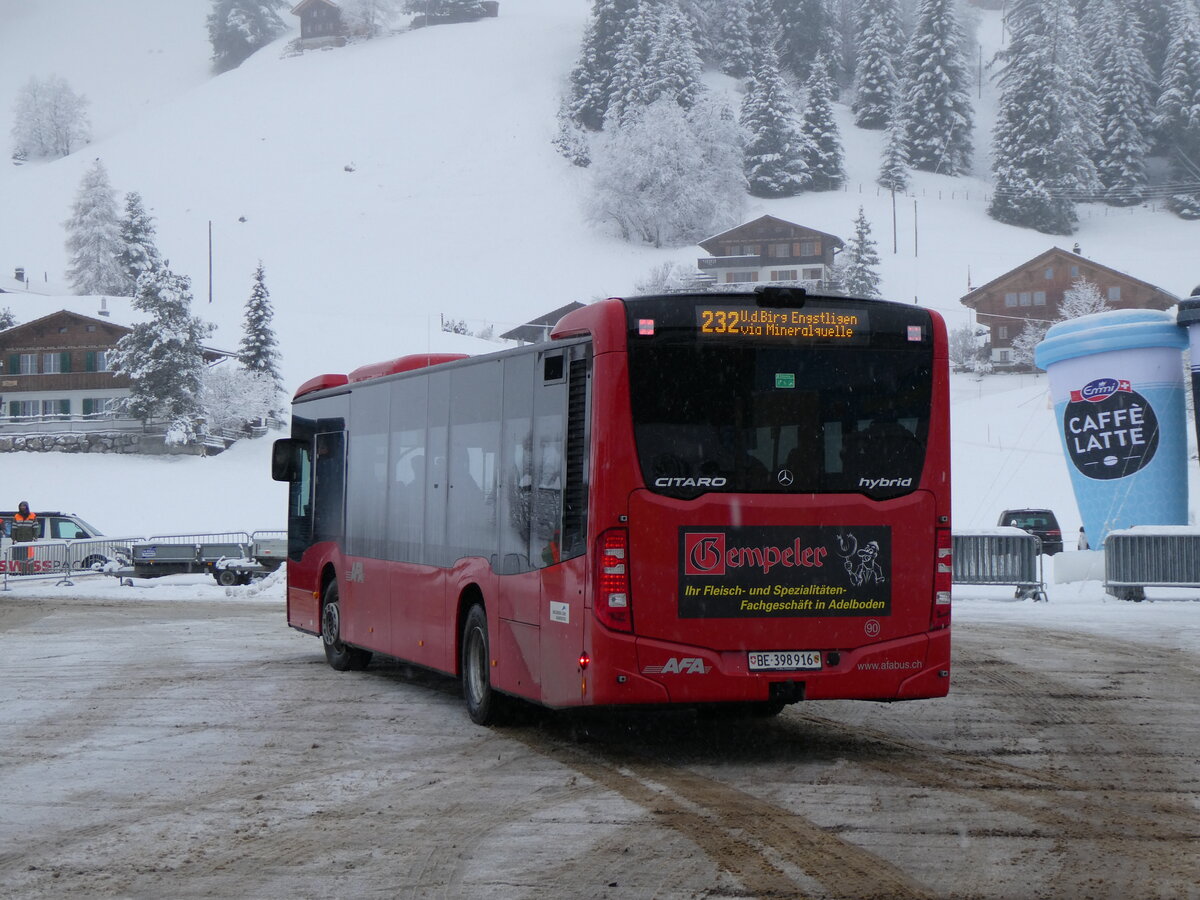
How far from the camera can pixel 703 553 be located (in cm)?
1002

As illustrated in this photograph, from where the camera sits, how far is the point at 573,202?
146875 millimetres

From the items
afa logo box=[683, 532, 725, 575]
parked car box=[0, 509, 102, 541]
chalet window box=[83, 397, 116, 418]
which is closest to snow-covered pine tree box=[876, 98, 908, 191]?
chalet window box=[83, 397, 116, 418]

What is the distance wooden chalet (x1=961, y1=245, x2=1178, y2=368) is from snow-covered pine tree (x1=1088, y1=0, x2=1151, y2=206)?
3607 cm

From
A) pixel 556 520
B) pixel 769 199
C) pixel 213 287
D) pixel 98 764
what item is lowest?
pixel 98 764

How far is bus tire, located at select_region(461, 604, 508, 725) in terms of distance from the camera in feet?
38.8

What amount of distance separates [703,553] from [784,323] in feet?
5.24

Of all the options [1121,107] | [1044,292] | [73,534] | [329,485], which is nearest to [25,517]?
[73,534]

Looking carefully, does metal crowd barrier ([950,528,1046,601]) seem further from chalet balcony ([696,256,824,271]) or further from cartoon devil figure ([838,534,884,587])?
chalet balcony ([696,256,824,271])

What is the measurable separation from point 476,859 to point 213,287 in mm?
121389

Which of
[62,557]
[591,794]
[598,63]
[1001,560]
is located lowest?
[591,794]

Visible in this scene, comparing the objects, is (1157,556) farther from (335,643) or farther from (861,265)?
(861,265)

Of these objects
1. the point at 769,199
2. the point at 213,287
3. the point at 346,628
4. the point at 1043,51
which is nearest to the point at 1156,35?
the point at 1043,51

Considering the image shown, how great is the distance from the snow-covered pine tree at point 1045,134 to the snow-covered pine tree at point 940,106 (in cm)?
641

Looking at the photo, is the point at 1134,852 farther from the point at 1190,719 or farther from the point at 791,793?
the point at 1190,719
